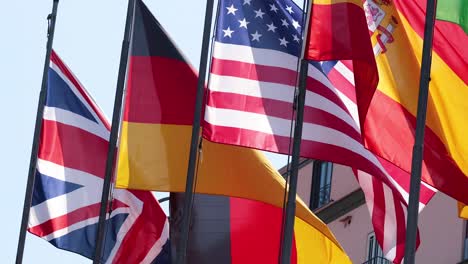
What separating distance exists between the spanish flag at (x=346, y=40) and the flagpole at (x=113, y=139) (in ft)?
15.4

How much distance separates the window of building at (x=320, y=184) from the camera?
5113cm

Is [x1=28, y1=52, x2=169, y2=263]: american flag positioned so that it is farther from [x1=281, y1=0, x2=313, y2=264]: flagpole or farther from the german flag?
[x1=281, y1=0, x2=313, y2=264]: flagpole

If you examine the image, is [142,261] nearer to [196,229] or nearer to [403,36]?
[196,229]

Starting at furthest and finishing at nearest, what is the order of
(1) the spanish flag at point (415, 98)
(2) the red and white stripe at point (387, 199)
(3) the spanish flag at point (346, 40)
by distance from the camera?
1. (2) the red and white stripe at point (387, 199)
2. (1) the spanish flag at point (415, 98)
3. (3) the spanish flag at point (346, 40)

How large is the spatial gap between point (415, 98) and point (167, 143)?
4.37 metres

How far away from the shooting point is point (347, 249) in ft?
161

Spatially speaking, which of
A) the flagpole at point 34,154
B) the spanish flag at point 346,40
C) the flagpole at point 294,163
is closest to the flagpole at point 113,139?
the flagpole at point 34,154

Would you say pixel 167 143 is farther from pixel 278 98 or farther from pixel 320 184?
pixel 320 184

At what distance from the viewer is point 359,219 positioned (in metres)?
48.9

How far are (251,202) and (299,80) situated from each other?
5820mm

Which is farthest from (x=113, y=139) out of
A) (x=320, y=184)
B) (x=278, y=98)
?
(x=320, y=184)

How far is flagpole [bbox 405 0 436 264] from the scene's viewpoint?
23.1 metres

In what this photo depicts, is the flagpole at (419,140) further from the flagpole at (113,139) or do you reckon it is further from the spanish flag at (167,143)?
the flagpole at (113,139)

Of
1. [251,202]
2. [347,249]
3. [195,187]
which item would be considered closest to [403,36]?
[195,187]
